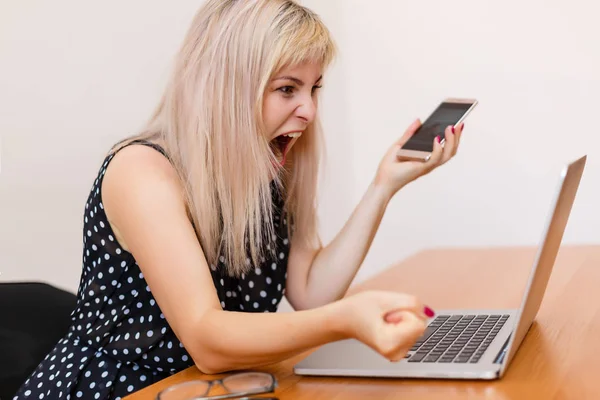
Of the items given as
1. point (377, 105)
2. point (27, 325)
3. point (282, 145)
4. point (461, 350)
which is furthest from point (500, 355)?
point (377, 105)

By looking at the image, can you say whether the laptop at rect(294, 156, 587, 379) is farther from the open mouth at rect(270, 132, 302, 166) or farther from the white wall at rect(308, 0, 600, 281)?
the white wall at rect(308, 0, 600, 281)

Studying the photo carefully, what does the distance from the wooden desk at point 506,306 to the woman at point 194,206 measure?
124mm

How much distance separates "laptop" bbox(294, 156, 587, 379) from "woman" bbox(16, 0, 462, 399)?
115 mm

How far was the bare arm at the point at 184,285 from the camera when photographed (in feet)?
2.94

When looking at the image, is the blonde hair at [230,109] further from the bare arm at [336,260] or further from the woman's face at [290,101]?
the bare arm at [336,260]

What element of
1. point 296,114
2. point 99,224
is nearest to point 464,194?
point 296,114

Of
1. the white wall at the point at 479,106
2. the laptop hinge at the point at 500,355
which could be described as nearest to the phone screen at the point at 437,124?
the laptop hinge at the point at 500,355

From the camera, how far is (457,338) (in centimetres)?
100

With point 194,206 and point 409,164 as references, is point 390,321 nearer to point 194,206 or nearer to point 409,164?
point 194,206

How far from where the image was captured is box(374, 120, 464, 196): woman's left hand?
128 centimetres

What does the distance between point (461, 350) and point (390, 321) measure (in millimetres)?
203

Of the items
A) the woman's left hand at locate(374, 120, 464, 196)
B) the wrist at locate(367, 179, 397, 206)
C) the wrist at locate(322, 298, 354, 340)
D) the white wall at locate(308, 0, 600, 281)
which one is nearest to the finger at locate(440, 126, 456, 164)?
the woman's left hand at locate(374, 120, 464, 196)

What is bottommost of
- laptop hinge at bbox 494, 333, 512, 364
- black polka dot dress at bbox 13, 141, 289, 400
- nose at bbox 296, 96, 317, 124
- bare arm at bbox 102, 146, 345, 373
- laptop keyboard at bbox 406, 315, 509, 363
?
black polka dot dress at bbox 13, 141, 289, 400

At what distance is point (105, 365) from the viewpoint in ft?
3.87
